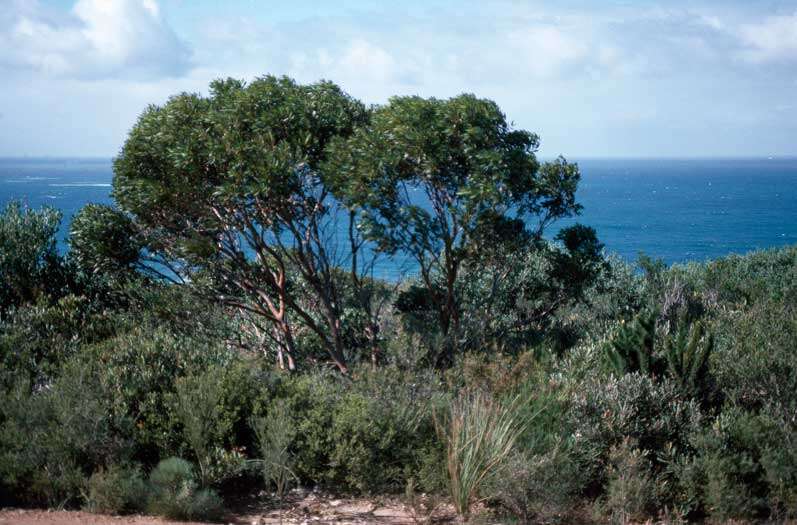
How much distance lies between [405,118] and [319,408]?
3.80 metres

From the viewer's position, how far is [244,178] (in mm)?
9180

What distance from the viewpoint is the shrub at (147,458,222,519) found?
20.2 ft

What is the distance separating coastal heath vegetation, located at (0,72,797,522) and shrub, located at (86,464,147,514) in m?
0.02

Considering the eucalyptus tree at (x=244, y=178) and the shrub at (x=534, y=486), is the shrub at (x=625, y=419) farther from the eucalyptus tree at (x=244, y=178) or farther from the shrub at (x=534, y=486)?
the eucalyptus tree at (x=244, y=178)

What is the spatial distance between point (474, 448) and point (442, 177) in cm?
406

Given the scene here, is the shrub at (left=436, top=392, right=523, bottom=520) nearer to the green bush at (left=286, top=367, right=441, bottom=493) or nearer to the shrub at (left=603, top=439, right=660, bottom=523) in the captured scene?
the green bush at (left=286, top=367, right=441, bottom=493)

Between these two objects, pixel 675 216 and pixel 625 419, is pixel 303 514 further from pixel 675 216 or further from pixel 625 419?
pixel 675 216

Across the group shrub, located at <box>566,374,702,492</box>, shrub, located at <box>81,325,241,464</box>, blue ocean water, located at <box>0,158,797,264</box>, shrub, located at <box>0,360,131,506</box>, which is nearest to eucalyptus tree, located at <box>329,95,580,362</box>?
shrub, located at <box>81,325,241,464</box>

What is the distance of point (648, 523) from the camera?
646 centimetres

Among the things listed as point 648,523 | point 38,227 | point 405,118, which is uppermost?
point 405,118

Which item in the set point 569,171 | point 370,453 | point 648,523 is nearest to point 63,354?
point 370,453

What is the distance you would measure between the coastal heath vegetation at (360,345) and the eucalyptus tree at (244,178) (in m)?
0.04

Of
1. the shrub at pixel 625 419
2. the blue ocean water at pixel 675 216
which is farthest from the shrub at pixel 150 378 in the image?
the blue ocean water at pixel 675 216

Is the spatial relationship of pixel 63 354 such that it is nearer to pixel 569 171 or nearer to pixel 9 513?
pixel 9 513
